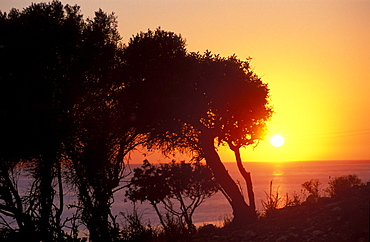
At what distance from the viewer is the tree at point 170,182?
26.1 metres

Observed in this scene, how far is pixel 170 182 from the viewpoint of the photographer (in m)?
27.3

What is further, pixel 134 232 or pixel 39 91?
pixel 39 91

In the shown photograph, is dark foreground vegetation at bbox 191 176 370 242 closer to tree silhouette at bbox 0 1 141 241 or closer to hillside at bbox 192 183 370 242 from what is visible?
hillside at bbox 192 183 370 242

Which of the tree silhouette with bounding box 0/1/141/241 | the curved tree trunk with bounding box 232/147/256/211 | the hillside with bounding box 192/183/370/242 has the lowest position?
the hillside with bounding box 192/183/370/242

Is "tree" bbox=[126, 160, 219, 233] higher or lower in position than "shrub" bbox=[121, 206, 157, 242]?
higher

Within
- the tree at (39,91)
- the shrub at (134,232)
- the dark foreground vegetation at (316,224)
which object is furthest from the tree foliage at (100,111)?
the dark foreground vegetation at (316,224)

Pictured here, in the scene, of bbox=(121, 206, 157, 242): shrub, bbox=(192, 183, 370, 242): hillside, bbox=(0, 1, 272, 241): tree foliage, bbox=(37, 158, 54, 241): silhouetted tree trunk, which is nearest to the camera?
bbox=(192, 183, 370, 242): hillside

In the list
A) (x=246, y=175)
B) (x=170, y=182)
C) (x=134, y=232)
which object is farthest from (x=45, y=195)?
(x=246, y=175)

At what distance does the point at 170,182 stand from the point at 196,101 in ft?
17.1

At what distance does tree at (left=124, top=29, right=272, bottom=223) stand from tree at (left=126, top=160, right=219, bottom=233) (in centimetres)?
131

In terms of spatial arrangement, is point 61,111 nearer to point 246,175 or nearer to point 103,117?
point 103,117

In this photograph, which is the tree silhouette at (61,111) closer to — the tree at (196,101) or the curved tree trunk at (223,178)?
the tree at (196,101)

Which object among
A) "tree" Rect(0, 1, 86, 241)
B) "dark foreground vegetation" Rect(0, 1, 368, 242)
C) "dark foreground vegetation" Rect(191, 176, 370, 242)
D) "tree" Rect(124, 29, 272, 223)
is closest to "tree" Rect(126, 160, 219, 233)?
"dark foreground vegetation" Rect(0, 1, 368, 242)

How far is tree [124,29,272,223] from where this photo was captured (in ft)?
78.9
